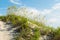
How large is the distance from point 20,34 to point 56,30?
1.60 m

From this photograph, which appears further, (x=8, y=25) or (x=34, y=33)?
(x=8, y=25)

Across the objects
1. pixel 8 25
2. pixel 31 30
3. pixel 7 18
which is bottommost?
pixel 31 30

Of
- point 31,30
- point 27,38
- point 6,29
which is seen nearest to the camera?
point 27,38

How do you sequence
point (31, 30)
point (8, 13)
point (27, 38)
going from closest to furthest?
point (27, 38)
point (31, 30)
point (8, 13)

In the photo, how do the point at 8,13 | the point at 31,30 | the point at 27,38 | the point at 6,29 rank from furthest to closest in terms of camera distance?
the point at 8,13 < the point at 6,29 < the point at 31,30 < the point at 27,38

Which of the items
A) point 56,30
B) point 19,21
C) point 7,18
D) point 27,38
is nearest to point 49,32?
point 56,30

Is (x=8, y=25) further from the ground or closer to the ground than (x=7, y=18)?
closer to the ground

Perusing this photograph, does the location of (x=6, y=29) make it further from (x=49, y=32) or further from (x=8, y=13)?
(x=49, y=32)

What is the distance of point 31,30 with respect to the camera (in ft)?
27.1

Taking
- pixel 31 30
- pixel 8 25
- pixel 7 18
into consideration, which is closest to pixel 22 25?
pixel 31 30

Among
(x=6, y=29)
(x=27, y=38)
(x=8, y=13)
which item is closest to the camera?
(x=27, y=38)

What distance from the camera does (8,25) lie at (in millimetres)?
9422

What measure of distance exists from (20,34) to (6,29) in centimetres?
128

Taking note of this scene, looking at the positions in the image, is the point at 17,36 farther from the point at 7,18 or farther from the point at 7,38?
the point at 7,18
